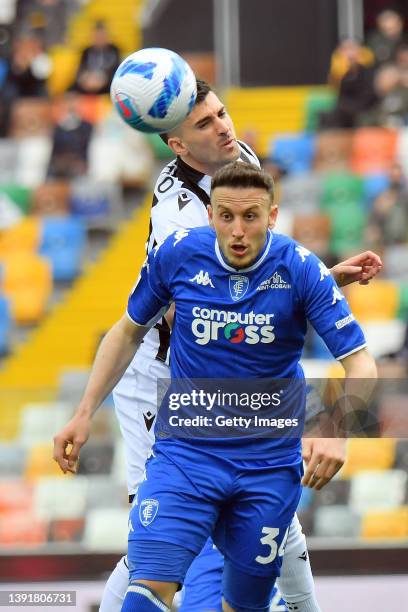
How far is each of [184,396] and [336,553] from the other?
282cm

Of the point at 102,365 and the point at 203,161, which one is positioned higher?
the point at 203,161

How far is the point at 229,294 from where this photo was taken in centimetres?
543

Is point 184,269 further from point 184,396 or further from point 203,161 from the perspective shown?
point 203,161

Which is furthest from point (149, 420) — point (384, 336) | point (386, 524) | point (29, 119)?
point (29, 119)

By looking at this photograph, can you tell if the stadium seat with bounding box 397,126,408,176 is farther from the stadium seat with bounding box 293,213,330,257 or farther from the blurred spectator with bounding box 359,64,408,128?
the stadium seat with bounding box 293,213,330,257

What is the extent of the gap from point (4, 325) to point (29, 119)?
10.8 feet

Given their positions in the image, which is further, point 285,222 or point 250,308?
point 285,222

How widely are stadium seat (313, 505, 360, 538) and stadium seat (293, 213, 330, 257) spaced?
461 centimetres

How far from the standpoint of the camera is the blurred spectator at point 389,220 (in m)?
12.9

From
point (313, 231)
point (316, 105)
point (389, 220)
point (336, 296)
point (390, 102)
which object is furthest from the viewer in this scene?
point (316, 105)

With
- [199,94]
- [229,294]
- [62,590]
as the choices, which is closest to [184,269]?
[229,294]

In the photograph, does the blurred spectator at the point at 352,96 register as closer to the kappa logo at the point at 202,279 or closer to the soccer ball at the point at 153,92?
the soccer ball at the point at 153,92

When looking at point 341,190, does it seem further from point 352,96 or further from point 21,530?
point 21,530

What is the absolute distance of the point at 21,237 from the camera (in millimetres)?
14727
